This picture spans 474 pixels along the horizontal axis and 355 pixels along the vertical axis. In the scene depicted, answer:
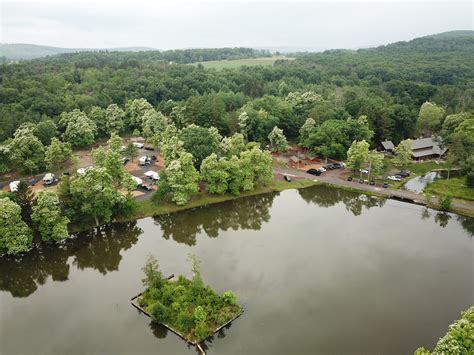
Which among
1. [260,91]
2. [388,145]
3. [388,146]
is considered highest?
[260,91]

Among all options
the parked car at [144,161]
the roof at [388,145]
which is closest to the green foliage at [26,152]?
Answer: the parked car at [144,161]

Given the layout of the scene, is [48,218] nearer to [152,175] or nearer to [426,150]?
[152,175]

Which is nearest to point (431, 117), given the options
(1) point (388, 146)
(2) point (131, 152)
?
(1) point (388, 146)

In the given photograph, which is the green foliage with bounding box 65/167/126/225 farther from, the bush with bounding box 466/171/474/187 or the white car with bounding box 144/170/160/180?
the bush with bounding box 466/171/474/187

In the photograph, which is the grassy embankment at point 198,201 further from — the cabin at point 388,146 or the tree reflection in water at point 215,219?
the cabin at point 388,146

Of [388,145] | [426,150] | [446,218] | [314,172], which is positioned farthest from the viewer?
[388,145]

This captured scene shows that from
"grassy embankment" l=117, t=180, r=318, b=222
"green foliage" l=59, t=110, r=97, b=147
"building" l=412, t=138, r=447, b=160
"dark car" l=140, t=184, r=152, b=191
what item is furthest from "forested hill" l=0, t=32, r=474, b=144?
"dark car" l=140, t=184, r=152, b=191
